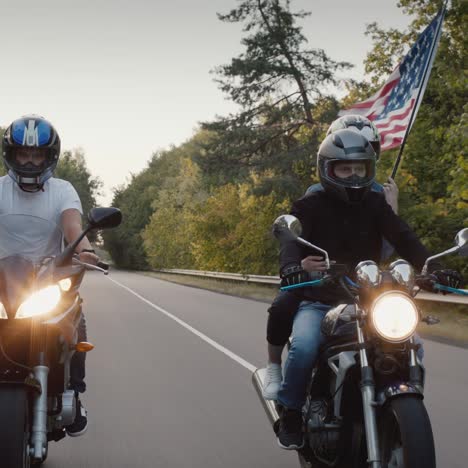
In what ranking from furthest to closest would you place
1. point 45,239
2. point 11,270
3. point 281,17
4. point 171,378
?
point 281,17, point 171,378, point 45,239, point 11,270

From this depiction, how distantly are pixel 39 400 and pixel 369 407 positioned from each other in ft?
4.96

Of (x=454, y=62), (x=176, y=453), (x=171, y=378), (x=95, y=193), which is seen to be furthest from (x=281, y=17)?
(x=95, y=193)

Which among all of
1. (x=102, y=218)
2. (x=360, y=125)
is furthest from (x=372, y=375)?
(x=360, y=125)

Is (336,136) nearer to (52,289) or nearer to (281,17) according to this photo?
(52,289)

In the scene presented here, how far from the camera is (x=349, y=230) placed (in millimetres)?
4453

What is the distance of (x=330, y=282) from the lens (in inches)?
159

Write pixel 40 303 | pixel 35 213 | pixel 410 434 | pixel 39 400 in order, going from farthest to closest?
pixel 35 213 → pixel 40 303 → pixel 39 400 → pixel 410 434

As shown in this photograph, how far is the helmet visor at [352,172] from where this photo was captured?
428 centimetres

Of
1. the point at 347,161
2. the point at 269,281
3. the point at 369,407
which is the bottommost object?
the point at 369,407

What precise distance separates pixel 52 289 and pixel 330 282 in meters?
1.38

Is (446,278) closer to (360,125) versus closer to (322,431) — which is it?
(322,431)

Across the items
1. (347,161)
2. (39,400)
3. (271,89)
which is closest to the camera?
(39,400)

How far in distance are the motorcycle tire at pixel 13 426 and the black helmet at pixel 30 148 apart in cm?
138

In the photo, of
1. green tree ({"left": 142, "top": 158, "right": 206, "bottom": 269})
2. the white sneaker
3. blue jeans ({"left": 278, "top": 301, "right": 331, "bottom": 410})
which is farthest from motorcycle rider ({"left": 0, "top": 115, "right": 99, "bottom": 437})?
green tree ({"left": 142, "top": 158, "right": 206, "bottom": 269})
